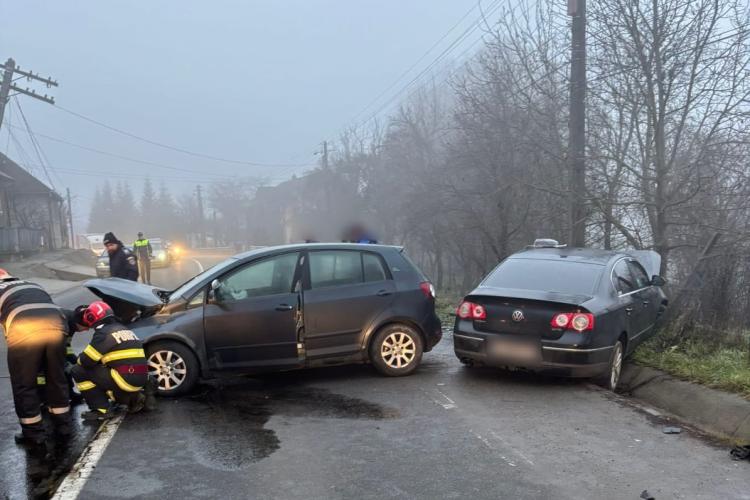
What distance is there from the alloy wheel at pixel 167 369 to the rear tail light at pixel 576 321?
3.89 meters

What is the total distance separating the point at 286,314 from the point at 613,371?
3577mm

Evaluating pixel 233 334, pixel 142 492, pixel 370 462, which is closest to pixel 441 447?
pixel 370 462

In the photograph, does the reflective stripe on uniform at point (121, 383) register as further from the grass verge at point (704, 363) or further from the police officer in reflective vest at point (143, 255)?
the police officer in reflective vest at point (143, 255)

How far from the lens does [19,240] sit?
30484 mm

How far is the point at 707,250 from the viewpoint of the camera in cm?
863

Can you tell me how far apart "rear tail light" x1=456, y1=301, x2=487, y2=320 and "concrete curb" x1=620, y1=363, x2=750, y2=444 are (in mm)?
1865

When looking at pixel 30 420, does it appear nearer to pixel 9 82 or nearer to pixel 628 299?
pixel 628 299

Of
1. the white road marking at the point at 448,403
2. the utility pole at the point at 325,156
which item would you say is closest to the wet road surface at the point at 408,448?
the white road marking at the point at 448,403

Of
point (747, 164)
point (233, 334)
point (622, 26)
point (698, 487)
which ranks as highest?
point (622, 26)

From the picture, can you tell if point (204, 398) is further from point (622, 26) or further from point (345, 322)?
point (622, 26)

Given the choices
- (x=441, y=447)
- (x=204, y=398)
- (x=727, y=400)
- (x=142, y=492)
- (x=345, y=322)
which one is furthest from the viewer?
(x=345, y=322)

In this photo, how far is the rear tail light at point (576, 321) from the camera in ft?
19.4

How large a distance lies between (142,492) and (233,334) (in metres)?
2.50

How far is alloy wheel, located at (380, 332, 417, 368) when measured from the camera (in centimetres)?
675
